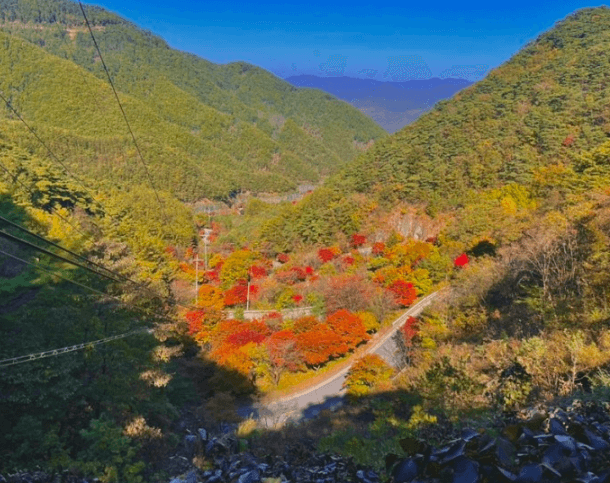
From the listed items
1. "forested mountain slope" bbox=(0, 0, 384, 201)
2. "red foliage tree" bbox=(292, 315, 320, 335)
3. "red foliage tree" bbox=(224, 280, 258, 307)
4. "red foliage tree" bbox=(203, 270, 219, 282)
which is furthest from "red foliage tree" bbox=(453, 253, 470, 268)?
"forested mountain slope" bbox=(0, 0, 384, 201)

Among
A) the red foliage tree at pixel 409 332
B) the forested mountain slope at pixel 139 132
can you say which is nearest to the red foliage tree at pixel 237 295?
the red foliage tree at pixel 409 332

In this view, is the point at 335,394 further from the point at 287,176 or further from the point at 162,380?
the point at 287,176

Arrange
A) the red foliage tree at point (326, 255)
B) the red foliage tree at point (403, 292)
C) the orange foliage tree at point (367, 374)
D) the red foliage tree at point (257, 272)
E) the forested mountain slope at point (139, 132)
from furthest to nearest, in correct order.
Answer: the forested mountain slope at point (139, 132), the red foliage tree at point (257, 272), the red foliage tree at point (326, 255), the red foliage tree at point (403, 292), the orange foliage tree at point (367, 374)

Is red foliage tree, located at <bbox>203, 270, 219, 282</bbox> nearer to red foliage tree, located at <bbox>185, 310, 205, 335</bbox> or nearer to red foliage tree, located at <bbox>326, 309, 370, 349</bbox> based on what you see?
red foliage tree, located at <bbox>185, 310, 205, 335</bbox>

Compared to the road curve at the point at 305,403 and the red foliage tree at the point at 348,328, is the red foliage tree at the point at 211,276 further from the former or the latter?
the road curve at the point at 305,403

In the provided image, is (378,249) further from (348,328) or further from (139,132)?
(139,132)
